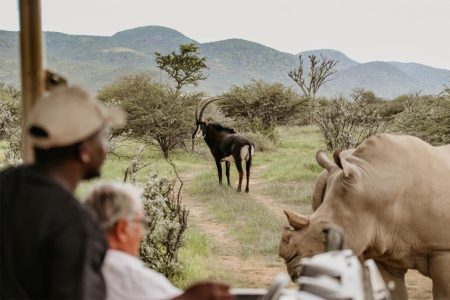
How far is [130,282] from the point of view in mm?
2088

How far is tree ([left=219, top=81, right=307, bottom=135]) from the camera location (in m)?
29.1

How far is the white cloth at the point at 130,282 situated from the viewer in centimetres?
208

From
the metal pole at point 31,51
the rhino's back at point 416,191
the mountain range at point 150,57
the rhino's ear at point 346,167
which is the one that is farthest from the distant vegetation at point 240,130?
the mountain range at point 150,57

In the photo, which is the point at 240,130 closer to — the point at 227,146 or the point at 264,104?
the point at 264,104

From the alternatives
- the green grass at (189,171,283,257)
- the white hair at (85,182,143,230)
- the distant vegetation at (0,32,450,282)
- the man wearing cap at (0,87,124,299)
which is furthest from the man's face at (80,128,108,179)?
the green grass at (189,171,283,257)

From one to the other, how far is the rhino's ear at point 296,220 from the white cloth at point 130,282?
244cm

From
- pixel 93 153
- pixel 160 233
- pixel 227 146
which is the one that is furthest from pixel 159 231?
pixel 227 146

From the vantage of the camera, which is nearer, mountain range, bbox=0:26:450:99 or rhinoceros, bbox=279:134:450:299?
rhinoceros, bbox=279:134:450:299

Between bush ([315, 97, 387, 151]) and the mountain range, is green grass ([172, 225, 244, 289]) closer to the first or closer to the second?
bush ([315, 97, 387, 151])

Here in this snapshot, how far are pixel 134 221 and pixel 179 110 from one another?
20471 millimetres

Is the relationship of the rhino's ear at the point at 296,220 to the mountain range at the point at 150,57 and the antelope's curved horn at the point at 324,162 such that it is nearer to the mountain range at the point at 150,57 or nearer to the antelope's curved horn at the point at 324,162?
the antelope's curved horn at the point at 324,162

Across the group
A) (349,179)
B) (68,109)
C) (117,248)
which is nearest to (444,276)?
(349,179)

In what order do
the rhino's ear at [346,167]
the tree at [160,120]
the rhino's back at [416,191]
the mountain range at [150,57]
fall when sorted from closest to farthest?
1. the rhino's ear at [346,167]
2. the rhino's back at [416,191]
3. the tree at [160,120]
4. the mountain range at [150,57]

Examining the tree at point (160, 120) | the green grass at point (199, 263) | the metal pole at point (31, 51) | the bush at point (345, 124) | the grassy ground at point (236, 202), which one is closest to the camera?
the metal pole at point (31, 51)
